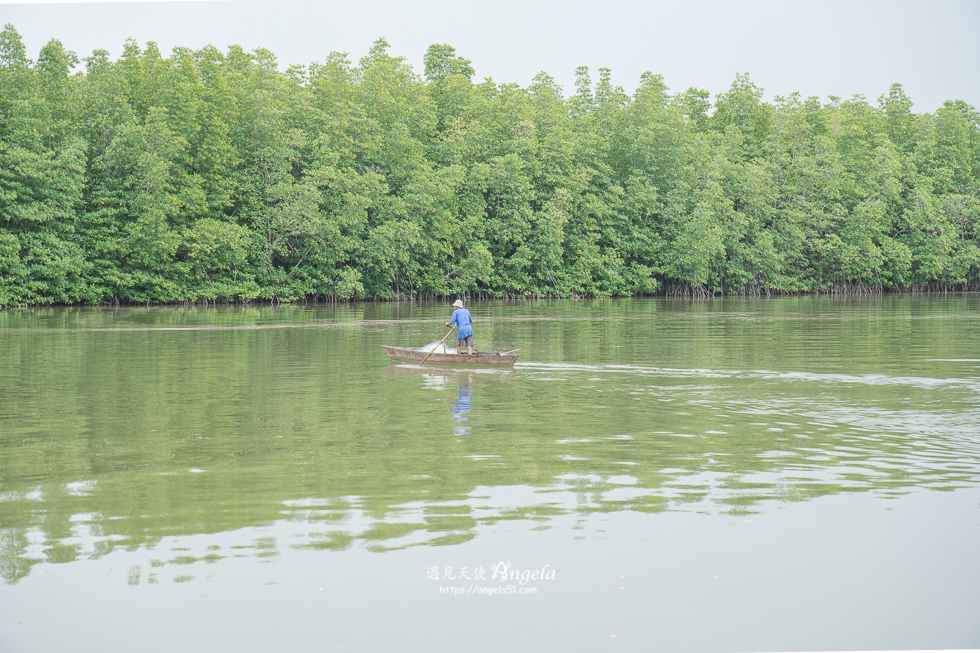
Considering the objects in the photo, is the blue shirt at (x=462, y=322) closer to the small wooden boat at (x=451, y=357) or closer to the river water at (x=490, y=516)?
the small wooden boat at (x=451, y=357)

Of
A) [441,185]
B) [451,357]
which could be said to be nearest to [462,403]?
[451,357]

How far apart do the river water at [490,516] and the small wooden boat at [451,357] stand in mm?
3278

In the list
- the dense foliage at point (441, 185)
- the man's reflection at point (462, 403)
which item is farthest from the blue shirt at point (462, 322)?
the dense foliage at point (441, 185)

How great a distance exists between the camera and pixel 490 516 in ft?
31.0

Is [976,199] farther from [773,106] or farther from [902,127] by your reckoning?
[773,106]

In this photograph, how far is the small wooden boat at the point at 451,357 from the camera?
23844 mm

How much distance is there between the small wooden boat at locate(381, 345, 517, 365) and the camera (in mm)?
23844

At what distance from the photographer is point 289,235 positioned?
234 feet

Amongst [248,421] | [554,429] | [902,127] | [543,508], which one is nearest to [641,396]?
[554,429]

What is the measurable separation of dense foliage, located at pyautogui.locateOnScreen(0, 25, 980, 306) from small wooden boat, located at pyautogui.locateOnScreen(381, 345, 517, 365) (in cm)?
4023

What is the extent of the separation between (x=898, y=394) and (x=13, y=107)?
Result: 56.2 meters

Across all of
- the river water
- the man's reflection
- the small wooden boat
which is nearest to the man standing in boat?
the small wooden boat

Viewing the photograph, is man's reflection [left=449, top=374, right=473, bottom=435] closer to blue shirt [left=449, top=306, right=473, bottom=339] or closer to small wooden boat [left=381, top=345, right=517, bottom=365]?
small wooden boat [left=381, top=345, right=517, bottom=365]

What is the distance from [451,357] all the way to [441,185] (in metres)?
56.0
